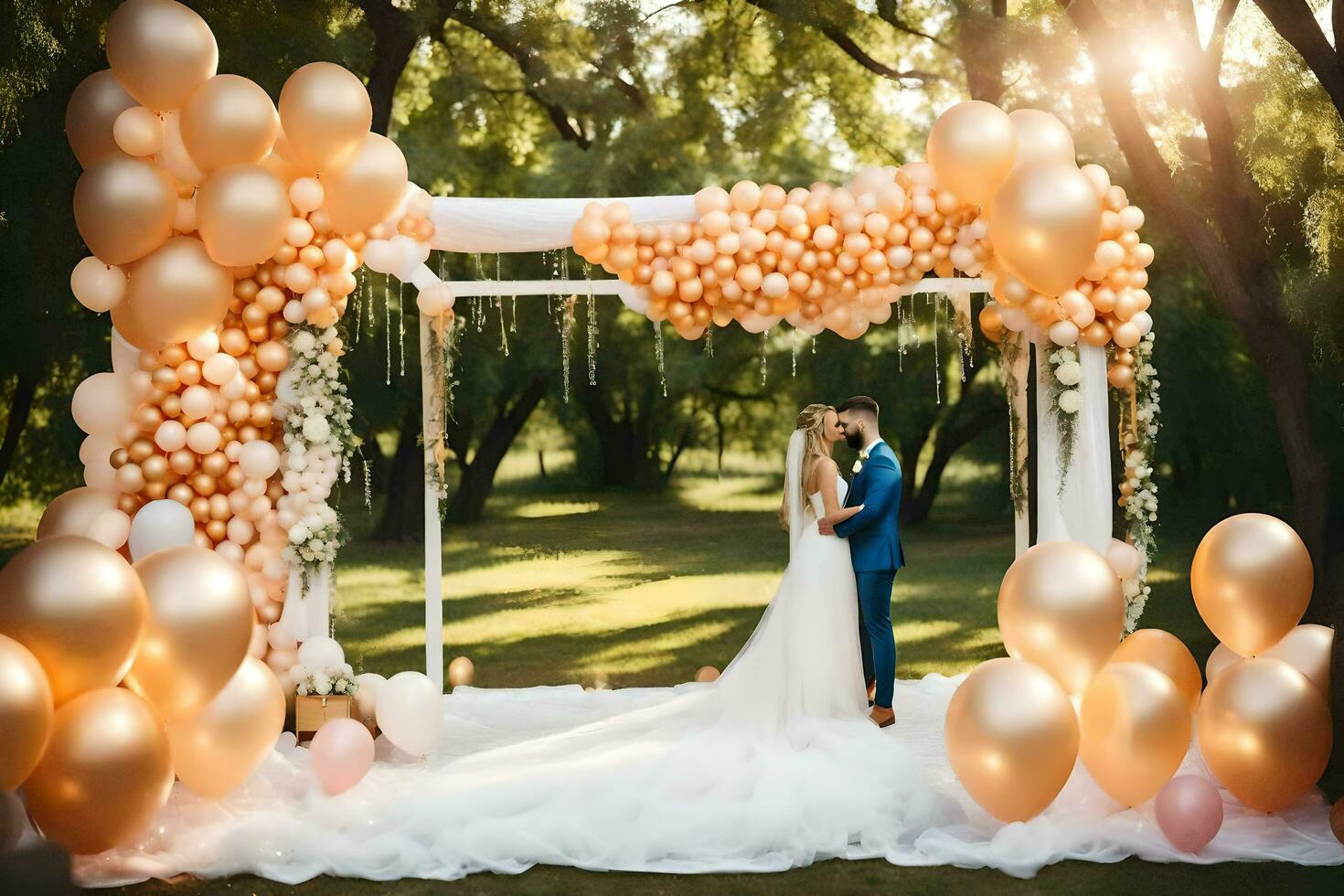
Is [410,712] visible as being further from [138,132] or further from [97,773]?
[138,132]

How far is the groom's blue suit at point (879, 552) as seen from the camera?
21.1 ft

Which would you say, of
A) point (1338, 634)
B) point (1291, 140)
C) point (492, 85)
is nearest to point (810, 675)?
point (1338, 634)

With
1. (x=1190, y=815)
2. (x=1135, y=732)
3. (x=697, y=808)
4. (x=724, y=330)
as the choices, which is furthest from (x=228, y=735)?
(x=724, y=330)

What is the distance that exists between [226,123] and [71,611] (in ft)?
8.32

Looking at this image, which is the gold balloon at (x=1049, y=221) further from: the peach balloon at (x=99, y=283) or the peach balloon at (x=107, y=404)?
the peach balloon at (x=107, y=404)

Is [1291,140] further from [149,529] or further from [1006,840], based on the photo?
[149,529]

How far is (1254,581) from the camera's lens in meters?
4.95

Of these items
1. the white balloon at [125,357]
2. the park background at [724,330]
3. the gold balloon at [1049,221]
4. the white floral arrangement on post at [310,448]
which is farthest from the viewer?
the park background at [724,330]

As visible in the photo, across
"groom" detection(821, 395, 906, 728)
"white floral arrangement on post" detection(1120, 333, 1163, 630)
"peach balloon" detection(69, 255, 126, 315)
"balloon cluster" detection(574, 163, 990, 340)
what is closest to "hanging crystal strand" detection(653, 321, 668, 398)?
"balloon cluster" detection(574, 163, 990, 340)

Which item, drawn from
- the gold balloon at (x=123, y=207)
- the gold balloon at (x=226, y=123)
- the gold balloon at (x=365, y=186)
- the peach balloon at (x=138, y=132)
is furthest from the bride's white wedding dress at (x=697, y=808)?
the peach balloon at (x=138, y=132)

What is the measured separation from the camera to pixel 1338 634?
470 centimetres

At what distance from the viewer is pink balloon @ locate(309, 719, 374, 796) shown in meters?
5.12

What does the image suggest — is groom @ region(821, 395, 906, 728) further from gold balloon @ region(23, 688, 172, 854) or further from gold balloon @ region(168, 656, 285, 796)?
gold balloon @ region(23, 688, 172, 854)

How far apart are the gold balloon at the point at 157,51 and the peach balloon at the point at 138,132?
3.2 inches
